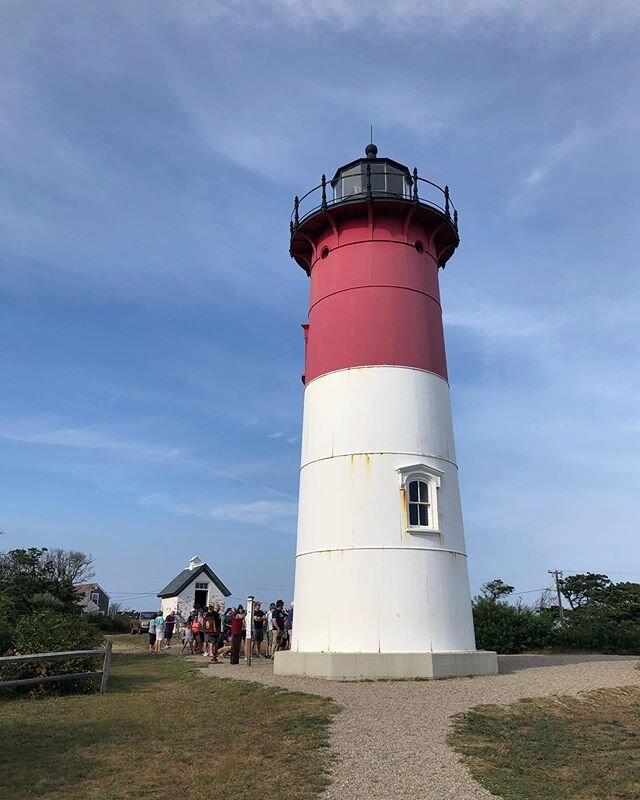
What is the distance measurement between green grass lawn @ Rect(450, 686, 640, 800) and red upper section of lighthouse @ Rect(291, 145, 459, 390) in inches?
329

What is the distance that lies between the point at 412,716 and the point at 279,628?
1017cm

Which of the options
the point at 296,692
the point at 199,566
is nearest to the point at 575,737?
the point at 296,692

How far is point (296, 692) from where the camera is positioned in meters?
11.3

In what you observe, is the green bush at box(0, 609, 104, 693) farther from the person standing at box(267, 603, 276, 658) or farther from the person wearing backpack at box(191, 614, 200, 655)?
the person wearing backpack at box(191, 614, 200, 655)

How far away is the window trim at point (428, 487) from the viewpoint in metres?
14.8

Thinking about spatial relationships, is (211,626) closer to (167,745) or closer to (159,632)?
(159,632)

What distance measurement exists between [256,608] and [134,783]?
1556 cm

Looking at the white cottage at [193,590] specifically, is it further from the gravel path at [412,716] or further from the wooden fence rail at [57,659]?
the wooden fence rail at [57,659]

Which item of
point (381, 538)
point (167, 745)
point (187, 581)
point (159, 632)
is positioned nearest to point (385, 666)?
point (381, 538)

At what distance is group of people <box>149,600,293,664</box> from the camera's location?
61.8 ft

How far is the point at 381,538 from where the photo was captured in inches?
575

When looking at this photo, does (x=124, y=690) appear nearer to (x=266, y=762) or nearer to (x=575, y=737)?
(x=266, y=762)

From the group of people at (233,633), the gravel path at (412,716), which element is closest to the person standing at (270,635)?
the group of people at (233,633)

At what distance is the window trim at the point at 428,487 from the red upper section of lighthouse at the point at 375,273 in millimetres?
2536
